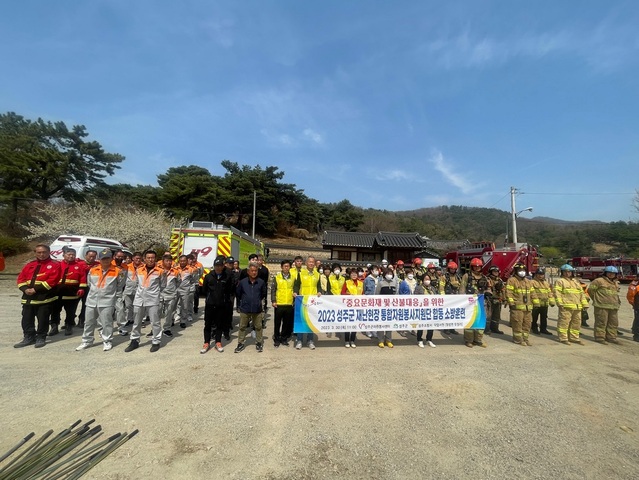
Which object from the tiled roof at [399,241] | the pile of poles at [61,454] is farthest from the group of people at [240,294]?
the tiled roof at [399,241]

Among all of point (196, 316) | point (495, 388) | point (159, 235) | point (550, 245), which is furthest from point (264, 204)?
point (550, 245)

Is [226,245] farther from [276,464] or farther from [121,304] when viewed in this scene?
[276,464]

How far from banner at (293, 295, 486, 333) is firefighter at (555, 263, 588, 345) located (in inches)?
76.3

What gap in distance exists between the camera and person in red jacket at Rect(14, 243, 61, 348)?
18.0 feet

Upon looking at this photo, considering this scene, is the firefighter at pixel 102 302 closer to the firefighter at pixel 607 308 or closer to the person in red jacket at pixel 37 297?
the person in red jacket at pixel 37 297

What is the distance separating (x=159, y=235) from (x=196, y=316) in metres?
17.5

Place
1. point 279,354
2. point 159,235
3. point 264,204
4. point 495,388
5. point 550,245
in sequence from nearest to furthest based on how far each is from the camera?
point 495,388 < point 279,354 < point 159,235 < point 264,204 < point 550,245

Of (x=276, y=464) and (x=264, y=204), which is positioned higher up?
(x=264, y=204)

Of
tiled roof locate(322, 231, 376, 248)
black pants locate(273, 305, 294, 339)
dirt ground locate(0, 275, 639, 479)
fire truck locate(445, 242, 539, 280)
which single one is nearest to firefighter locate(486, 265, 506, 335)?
dirt ground locate(0, 275, 639, 479)

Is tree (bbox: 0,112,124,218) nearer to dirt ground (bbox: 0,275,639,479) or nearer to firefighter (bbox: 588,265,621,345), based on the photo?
dirt ground (bbox: 0,275,639,479)

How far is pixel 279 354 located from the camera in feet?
18.0

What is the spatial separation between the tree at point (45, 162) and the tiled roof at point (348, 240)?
2217 cm

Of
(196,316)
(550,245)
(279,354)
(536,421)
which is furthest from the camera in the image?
(550,245)

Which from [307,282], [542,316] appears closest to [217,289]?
[307,282]
